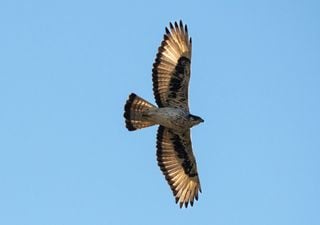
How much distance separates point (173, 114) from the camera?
2519 cm

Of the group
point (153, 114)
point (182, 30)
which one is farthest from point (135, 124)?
point (182, 30)

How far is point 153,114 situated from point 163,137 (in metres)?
1.10

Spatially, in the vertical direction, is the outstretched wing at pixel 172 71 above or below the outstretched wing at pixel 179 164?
above

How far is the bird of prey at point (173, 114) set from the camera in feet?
82.8

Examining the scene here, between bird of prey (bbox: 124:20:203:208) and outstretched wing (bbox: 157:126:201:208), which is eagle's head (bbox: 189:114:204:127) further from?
outstretched wing (bbox: 157:126:201:208)

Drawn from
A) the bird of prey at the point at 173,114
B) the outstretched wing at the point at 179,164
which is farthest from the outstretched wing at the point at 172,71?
the outstretched wing at the point at 179,164

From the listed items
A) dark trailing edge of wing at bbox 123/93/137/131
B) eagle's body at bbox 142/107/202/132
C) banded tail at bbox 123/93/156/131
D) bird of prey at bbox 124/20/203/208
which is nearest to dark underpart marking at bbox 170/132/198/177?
bird of prey at bbox 124/20/203/208

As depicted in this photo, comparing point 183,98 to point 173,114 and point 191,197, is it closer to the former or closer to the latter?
point 173,114

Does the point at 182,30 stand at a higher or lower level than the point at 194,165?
higher

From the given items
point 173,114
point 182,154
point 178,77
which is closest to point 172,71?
point 178,77

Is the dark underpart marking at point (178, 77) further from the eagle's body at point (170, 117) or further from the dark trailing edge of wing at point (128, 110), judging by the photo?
the dark trailing edge of wing at point (128, 110)

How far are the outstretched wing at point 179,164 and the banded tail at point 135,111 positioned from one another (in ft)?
2.70

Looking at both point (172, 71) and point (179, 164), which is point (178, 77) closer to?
point (172, 71)

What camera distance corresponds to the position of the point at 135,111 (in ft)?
82.9
